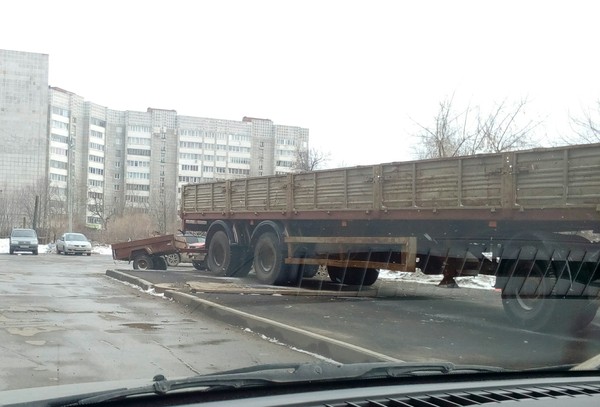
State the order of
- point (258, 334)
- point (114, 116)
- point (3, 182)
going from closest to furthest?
point (258, 334) < point (3, 182) < point (114, 116)

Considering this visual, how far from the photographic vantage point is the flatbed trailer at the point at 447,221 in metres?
9.27

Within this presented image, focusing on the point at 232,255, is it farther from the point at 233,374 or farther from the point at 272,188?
the point at 233,374

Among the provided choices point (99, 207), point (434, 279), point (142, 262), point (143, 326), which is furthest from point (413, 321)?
point (99, 207)

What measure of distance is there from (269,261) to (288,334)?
8052 millimetres

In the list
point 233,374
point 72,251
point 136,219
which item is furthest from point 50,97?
point 233,374

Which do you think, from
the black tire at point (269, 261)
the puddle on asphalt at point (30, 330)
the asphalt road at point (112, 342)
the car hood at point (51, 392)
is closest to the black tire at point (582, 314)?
the asphalt road at point (112, 342)

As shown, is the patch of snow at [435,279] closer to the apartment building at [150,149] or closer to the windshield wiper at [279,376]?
the windshield wiper at [279,376]

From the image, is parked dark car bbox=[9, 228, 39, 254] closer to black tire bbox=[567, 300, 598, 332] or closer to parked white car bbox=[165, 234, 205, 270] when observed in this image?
parked white car bbox=[165, 234, 205, 270]

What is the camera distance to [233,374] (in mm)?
3135

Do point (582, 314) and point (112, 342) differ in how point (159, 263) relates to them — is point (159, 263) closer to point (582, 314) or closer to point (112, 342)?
point (112, 342)

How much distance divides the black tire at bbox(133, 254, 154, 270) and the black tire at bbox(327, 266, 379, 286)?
846 cm

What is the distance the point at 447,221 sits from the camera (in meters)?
11.3

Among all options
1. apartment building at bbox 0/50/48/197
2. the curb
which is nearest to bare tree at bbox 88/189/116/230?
apartment building at bbox 0/50/48/197

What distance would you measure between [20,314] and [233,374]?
8.62 metres
